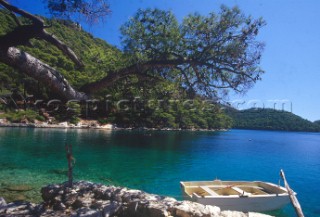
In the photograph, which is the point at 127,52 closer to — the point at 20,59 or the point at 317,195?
the point at 20,59

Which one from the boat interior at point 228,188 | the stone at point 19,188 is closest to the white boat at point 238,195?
the boat interior at point 228,188

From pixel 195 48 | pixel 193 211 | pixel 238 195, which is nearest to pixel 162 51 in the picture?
pixel 195 48

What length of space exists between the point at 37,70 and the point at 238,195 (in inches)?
445

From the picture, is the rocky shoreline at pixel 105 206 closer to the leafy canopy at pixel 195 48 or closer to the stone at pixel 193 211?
the stone at pixel 193 211

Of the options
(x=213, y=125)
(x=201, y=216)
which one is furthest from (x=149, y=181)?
(x=213, y=125)

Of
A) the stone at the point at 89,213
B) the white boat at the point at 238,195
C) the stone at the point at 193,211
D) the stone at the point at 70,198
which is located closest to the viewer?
the stone at the point at 89,213

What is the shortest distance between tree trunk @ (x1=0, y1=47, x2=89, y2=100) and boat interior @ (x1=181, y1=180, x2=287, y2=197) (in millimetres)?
10215

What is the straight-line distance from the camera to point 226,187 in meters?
14.2

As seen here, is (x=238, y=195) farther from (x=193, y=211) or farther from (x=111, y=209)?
(x=111, y=209)

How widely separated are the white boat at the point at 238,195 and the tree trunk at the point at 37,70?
31.2 ft

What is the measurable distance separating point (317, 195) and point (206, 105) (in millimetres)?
18533

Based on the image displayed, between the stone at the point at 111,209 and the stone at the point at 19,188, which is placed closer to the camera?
the stone at the point at 111,209

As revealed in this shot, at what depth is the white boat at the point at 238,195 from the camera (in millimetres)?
12008

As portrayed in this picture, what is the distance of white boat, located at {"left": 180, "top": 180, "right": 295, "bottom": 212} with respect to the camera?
12008 mm
